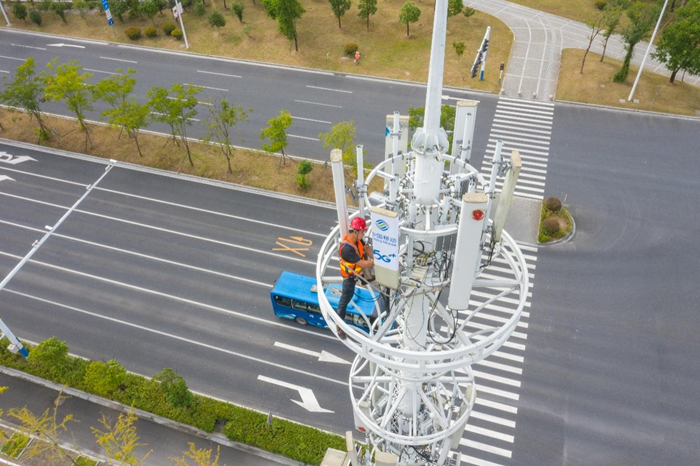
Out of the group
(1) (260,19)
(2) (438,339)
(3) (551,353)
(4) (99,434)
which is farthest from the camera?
(1) (260,19)

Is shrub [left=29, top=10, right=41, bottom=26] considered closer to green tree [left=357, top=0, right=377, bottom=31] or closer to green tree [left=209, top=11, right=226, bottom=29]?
green tree [left=209, top=11, right=226, bottom=29]

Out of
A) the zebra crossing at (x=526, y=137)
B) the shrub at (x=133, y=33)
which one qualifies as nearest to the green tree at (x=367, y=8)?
the zebra crossing at (x=526, y=137)

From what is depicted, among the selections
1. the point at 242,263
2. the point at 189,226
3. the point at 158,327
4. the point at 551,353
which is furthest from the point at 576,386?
the point at 189,226

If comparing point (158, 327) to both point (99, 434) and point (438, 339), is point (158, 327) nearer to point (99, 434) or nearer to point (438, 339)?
point (99, 434)

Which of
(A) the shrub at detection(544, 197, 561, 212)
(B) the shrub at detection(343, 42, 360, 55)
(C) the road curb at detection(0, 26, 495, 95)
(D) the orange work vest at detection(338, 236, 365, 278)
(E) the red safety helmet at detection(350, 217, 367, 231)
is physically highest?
(E) the red safety helmet at detection(350, 217, 367, 231)

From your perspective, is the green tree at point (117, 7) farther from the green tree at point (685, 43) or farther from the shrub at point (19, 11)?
the green tree at point (685, 43)

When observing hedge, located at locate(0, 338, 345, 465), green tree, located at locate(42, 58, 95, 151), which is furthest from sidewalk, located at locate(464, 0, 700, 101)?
green tree, located at locate(42, 58, 95, 151)

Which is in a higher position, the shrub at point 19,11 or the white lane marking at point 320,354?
the shrub at point 19,11
